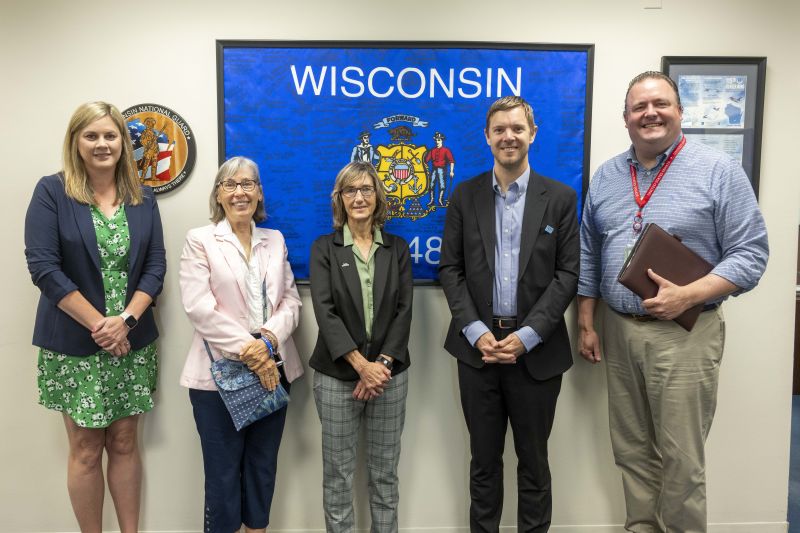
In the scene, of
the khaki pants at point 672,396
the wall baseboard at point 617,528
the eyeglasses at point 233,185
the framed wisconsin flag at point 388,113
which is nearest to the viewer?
the khaki pants at point 672,396

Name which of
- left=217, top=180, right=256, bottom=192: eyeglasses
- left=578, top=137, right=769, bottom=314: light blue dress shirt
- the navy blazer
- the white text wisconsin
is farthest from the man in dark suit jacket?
the navy blazer

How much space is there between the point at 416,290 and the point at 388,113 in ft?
2.72

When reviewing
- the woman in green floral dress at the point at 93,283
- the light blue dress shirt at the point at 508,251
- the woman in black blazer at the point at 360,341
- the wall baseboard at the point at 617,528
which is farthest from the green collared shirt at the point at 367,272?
the wall baseboard at the point at 617,528

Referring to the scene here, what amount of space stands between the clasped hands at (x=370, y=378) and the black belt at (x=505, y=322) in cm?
46

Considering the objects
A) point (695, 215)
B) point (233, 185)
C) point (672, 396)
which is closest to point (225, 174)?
point (233, 185)

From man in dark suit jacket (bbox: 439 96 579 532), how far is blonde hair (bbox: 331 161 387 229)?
29cm

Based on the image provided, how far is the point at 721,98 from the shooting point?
93.1 inches

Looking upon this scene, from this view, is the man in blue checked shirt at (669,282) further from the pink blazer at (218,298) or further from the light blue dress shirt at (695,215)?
the pink blazer at (218,298)

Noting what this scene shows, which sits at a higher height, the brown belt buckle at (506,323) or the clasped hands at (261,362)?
the brown belt buckle at (506,323)

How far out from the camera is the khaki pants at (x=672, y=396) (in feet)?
6.36

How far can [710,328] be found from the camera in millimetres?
1962

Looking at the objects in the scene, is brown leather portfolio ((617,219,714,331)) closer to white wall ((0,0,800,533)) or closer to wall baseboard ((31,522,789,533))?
white wall ((0,0,800,533))

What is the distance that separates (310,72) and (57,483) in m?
2.30

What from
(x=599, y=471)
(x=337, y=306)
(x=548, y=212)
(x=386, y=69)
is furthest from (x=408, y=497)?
(x=386, y=69)
